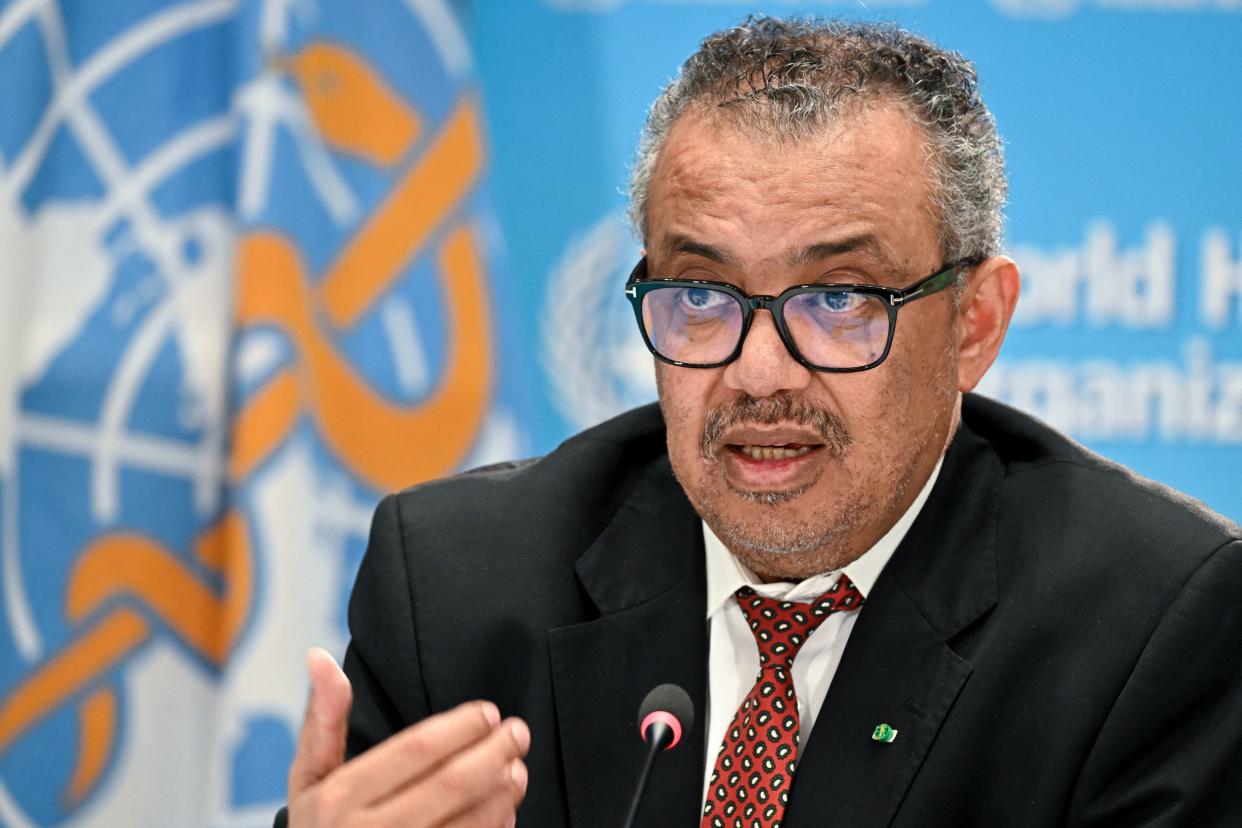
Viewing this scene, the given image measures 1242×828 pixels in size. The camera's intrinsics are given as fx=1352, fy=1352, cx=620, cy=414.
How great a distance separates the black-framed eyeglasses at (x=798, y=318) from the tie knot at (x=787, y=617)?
380mm

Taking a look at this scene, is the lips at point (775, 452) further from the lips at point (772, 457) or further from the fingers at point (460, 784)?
the fingers at point (460, 784)

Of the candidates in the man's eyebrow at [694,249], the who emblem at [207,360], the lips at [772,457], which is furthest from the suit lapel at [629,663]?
the who emblem at [207,360]

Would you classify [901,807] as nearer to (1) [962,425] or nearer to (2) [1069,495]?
(2) [1069,495]

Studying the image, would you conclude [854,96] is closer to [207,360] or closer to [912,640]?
[912,640]

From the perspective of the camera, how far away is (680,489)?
2359mm

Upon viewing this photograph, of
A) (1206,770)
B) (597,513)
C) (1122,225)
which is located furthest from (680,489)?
(1122,225)

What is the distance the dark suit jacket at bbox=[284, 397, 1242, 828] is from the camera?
6.06ft

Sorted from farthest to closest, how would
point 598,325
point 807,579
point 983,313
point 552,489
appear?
point 598,325 < point 552,489 < point 983,313 < point 807,579

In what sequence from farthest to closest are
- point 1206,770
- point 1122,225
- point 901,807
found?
1. point 1122,225
2. point 901,807
3. point 1206,770

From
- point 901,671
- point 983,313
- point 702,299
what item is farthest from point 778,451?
point 983,313

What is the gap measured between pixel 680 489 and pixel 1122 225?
180 cm

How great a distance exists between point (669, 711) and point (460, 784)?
0.98 feet

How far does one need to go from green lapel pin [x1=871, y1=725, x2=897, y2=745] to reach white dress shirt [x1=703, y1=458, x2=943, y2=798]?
4.0 inches

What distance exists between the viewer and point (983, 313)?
2.21m
